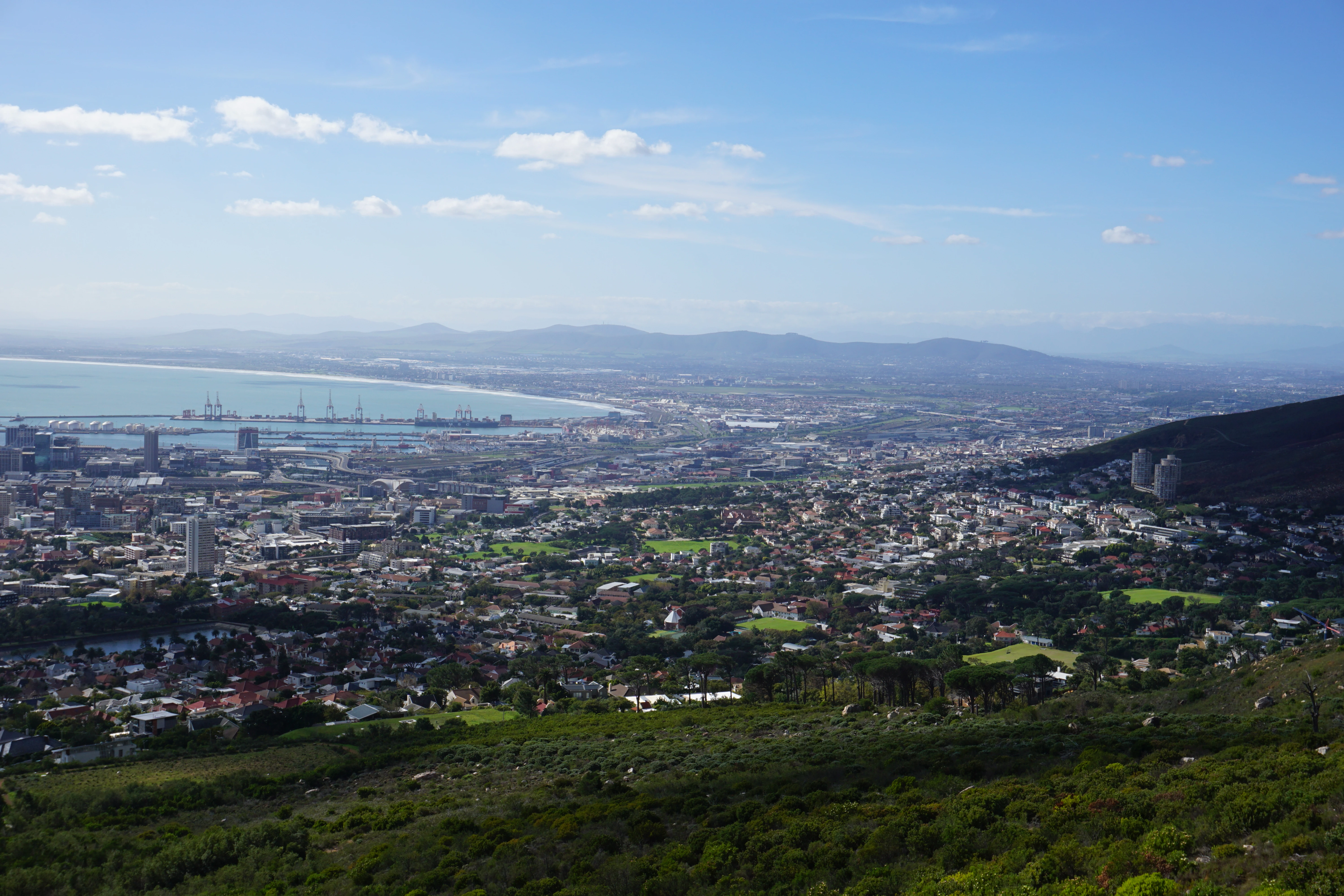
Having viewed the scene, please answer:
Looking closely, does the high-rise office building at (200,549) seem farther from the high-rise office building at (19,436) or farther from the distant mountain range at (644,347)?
the distant mountain range at (644,347)

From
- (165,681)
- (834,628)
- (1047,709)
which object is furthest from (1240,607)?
(165,681)

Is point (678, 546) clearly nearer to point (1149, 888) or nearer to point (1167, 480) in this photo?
point (1167, 480)

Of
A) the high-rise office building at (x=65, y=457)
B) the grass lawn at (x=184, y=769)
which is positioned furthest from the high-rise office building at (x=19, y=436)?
the grass lawn at (x=184, y=769)

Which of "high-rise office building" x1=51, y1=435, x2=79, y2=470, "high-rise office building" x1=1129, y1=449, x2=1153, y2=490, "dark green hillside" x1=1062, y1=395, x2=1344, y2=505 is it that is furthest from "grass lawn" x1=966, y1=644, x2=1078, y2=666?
"high-rise office building" x1=51, y1=435, x2=79, y2=470

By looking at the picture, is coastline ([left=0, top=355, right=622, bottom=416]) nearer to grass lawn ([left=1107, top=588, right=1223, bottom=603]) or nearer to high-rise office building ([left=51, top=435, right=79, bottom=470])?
high-rise office building ([left=51, top=435, right=79, bottom=470])

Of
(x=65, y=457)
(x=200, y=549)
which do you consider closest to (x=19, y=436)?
(x=65, y=457)

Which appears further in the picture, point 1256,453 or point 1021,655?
point 1256,453
